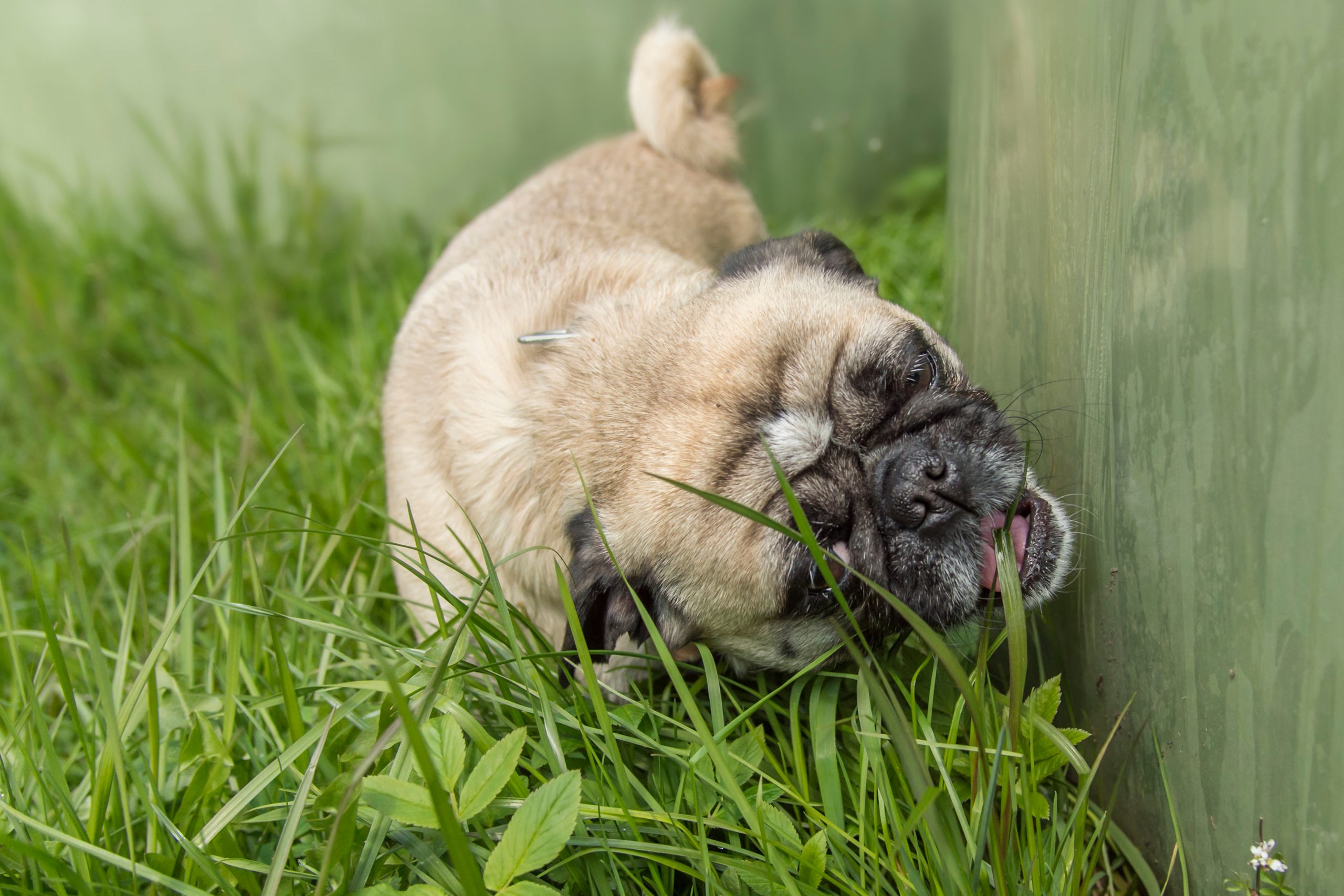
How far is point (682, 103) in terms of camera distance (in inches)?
190

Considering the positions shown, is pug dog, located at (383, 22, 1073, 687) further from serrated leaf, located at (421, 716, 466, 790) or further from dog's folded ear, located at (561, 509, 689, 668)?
serrated leaf, located at (421, 716, 466, 790)

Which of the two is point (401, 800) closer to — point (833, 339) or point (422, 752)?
point (422, 752)

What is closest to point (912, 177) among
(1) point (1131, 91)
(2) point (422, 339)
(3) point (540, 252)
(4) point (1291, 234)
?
(3) point (540, 252)

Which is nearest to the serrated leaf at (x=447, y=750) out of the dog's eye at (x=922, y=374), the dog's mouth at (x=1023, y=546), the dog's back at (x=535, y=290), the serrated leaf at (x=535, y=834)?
the serrated leaf at (x=535, y=834)

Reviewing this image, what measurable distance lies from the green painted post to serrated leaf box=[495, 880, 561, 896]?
140 centimetres

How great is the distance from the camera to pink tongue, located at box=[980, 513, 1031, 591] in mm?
2506

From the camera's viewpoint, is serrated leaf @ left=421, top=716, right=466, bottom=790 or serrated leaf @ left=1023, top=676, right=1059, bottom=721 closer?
serrated leaf @ left=421, top=716, right=466, bottom=790

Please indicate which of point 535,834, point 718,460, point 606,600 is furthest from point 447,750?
point 718,460

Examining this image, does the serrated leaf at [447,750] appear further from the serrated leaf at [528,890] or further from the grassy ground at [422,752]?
the serrated leaf at [528,890]

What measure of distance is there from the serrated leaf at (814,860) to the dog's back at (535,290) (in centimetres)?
120

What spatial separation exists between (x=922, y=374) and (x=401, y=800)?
5.86ft

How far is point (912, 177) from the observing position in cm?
659

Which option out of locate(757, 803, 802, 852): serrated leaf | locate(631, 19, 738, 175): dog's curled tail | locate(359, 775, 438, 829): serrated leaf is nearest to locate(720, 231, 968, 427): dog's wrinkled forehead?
locate(757, 803, 802, 852): serrated leaf

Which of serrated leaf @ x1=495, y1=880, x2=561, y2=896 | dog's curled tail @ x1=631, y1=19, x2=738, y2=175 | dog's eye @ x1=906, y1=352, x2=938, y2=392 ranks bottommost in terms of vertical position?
serrated leaf @ x1=495, y1=880, x2=561, y2=896
